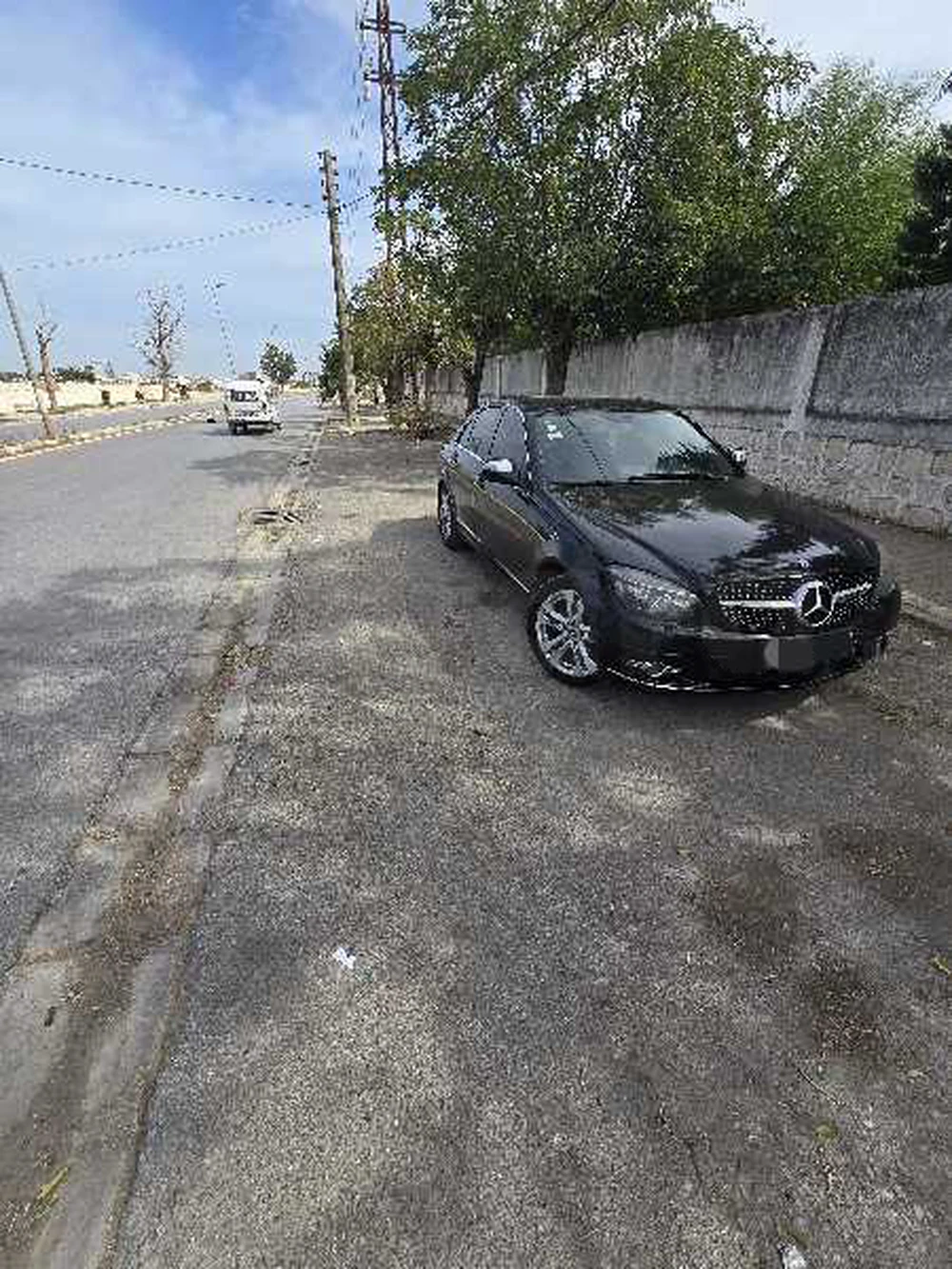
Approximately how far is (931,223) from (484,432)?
33.9 ft

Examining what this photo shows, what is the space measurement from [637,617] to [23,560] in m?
6.59

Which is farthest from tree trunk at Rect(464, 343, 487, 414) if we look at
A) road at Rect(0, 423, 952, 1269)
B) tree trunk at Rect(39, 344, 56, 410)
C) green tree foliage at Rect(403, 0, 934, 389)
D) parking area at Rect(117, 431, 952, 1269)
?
tree trunk at Rect(39, 344, 56, 410)

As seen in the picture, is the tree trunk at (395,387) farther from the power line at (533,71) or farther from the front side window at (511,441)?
the front side window at (511,441)

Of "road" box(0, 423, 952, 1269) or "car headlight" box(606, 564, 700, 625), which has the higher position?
"car headlight" box(606, 564, 700, 625)

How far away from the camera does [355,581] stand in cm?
656

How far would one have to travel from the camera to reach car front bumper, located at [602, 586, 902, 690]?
355cm

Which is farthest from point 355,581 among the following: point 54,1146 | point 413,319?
point 413,319

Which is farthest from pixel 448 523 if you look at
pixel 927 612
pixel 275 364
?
pixel 275 364

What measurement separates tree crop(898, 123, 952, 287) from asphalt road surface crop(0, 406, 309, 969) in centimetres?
1161

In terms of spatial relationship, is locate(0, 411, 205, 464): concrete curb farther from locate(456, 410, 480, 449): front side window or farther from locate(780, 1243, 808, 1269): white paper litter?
locate(780, 1243, 808, 1269): white paper litter

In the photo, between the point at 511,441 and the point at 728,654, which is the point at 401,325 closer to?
the point at 511,441

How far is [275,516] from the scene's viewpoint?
385 inches

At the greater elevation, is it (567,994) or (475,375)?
(475,375)

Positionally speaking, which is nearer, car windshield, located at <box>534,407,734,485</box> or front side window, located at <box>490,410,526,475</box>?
car windshield, located at <box>534,407,734,485</box>
